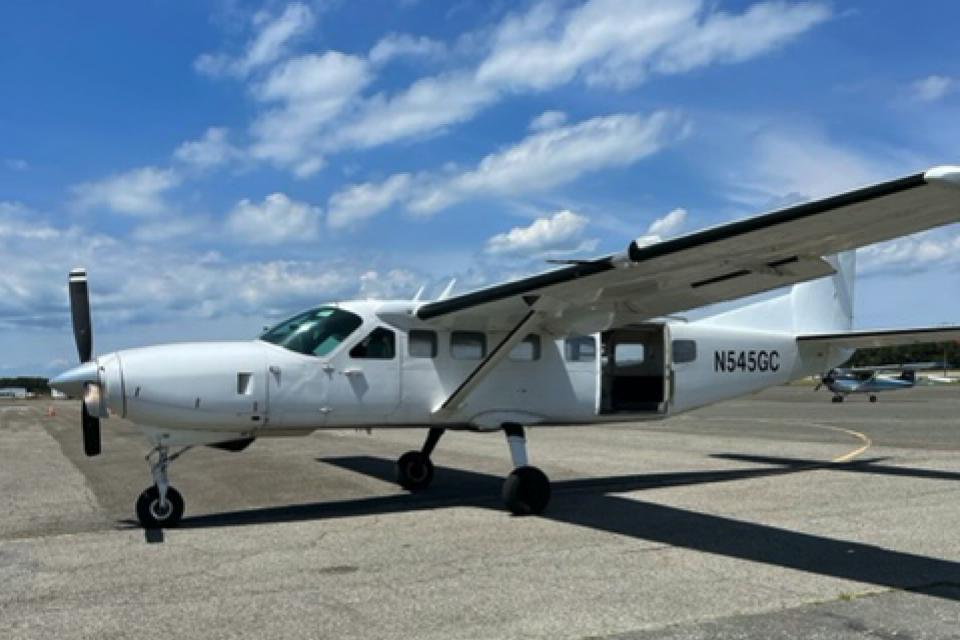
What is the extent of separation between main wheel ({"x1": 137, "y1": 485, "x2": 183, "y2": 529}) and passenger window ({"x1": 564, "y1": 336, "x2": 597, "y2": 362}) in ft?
18.2

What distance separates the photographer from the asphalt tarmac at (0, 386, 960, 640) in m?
5.93

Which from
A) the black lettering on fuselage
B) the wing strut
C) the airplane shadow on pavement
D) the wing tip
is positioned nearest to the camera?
the wing tip

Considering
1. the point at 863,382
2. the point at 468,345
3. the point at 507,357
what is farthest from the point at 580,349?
the point at 863,382

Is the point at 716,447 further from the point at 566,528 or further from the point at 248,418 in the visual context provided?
the point at 248,418

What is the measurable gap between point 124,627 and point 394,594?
1.89m

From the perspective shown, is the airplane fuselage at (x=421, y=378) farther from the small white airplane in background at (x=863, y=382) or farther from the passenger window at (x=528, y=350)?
the small white airplane in background at (x=863, y=382)

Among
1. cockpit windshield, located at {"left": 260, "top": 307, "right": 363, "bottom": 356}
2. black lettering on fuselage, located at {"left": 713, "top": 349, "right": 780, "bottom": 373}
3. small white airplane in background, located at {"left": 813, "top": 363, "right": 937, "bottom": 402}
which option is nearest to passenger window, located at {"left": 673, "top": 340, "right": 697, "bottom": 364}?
black lettering on fuselage, located at {"left": 713, "top": 349, "right": 780, "bottom": 373}

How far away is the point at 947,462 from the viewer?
1509 centimetres

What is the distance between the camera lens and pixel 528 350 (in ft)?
39.7

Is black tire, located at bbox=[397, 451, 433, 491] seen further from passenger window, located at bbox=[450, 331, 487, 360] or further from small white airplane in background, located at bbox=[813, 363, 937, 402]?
small white airplane in background, located at bbox=[813, 363, 937, 402]

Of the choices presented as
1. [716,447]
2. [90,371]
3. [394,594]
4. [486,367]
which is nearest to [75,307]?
[90,371]

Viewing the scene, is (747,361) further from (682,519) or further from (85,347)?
(85,347)

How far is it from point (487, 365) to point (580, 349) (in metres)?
1.95

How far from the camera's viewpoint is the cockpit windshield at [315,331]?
10609 mm
